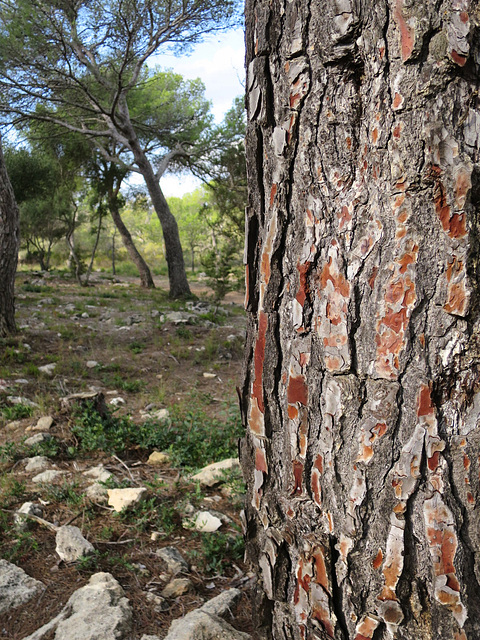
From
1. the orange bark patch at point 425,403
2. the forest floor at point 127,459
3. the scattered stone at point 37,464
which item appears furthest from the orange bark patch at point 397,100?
the scattered stone at point 37,464

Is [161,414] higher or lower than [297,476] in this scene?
lower

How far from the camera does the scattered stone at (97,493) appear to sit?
7.77 feet

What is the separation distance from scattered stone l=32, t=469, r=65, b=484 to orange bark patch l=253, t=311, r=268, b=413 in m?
1.77

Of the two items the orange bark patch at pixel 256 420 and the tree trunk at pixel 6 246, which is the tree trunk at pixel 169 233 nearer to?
the tree trunk at pixel 6 246

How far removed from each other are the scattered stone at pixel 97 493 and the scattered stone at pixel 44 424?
926 mm

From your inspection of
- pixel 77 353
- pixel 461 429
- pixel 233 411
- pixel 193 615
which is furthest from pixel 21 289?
pixel 461 429

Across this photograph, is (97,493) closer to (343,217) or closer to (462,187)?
(343,217)

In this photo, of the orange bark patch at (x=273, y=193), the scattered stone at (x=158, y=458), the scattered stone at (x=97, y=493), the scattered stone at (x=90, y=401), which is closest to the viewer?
the orange bark patch at (x=273, y=193)

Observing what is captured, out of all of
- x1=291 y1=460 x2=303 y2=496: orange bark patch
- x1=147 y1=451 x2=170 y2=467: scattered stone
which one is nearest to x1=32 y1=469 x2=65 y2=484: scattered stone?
x1=147 y1=451 x2=170 y2=467: scattered stone

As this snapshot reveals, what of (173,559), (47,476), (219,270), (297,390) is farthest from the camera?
(219,270)

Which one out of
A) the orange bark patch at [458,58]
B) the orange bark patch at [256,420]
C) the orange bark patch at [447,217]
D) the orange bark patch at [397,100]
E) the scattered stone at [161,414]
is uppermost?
the orange bark patch at [458,58]

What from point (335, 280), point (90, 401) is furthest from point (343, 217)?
point (90, 401)

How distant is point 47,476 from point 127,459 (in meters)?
0.52

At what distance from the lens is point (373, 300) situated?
981mm
